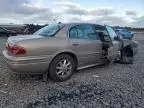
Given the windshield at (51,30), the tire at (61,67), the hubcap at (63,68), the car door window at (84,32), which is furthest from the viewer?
the car door window at (84,32)

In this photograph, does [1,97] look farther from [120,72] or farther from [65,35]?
Answer: [120,72]

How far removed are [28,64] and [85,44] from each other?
1955 mm

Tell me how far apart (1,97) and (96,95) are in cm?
206

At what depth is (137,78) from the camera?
7.05 m

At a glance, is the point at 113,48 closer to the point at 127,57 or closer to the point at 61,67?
the point at 127,57

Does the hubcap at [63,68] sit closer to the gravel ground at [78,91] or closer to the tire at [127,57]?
the gravel ground at [78,91]

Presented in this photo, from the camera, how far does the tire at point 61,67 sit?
251 inches

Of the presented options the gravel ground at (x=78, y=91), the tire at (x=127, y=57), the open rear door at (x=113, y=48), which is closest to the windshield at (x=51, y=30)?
the gravel ground at (x=78, y=91)

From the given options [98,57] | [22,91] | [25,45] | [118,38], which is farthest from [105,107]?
[118,38]

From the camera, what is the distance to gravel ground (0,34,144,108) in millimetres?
4941

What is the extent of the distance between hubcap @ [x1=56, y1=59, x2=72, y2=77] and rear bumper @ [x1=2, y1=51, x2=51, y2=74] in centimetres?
40

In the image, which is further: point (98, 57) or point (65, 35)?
point (98, 57)

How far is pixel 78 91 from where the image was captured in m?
5.74

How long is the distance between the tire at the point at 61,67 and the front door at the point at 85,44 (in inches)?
13.5
